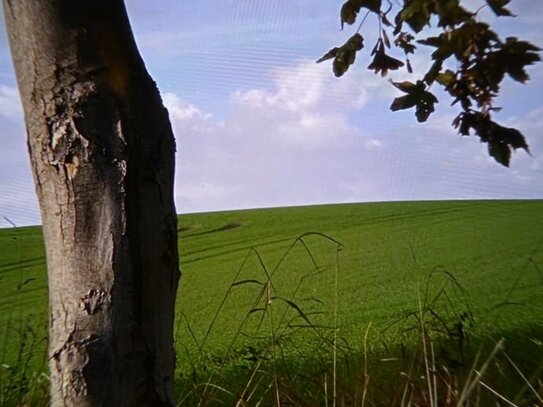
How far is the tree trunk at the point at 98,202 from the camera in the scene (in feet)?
3.06

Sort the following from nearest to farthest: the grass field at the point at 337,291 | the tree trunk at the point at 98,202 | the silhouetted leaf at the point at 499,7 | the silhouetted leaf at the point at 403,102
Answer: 1. the tree trunk at the point at 98,202
2. the silhouetted leaf at the point at 499,7
3. the silhouetted leaf at the point at 403,102
4. the grass field at the point at 337,291

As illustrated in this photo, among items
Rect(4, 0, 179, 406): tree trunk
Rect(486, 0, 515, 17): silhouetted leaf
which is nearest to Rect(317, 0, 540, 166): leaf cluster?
Rect(486, 0, 515, 17): silhouetted leaf

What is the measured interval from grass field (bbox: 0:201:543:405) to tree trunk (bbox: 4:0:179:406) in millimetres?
415

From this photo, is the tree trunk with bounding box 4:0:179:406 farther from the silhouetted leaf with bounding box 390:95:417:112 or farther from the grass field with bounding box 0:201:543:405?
the silhouetted leaf with bounding box 390:95:417:112

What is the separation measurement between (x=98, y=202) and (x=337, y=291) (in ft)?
6.39

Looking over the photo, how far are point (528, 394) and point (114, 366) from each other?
1.24 metres

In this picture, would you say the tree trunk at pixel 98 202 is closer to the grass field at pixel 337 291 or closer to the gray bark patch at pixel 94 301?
the gray bark patch at pixel 94 301

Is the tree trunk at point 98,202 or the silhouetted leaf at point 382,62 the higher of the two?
the silhouetted leaf at point 382,62

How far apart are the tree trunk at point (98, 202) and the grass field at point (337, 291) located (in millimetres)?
415

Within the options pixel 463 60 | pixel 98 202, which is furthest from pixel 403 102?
pixel 98 202

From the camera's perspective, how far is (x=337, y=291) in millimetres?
2783

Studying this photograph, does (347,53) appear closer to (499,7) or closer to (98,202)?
(499,7)

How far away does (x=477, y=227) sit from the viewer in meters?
4.39

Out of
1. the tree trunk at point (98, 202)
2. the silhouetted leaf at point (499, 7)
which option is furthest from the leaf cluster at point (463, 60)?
the tree trunk at point (98, 202)
